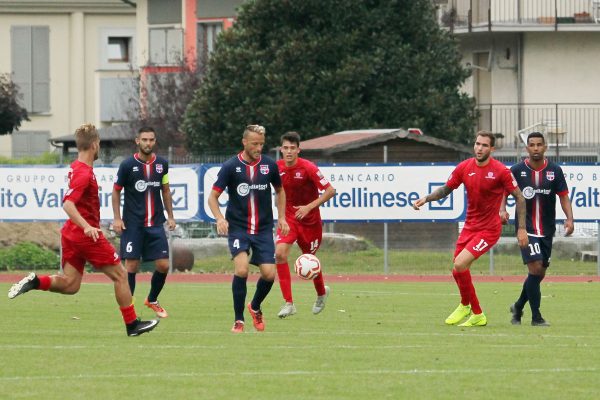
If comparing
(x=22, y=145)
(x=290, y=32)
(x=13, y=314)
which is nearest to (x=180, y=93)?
(x=290, y=32)

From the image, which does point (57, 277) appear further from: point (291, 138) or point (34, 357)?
point (291, 138)

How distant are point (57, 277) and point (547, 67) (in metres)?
31.2

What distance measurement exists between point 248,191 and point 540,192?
3022 mm

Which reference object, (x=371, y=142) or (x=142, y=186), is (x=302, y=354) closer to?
(x=142, y=186)

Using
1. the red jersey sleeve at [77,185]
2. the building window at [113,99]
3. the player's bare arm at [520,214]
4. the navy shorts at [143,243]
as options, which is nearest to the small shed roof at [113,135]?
the building window at [113,99]

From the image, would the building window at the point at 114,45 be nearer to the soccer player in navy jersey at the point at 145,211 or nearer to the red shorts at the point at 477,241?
the soccer player in navy jersey at the point at 145,211

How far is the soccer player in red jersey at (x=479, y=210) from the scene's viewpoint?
15336 millimetres

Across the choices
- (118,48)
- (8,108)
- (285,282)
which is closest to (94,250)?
(285,282)

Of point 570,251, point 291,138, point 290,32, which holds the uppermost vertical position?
point 290,32

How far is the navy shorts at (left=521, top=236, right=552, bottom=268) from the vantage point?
1570cm

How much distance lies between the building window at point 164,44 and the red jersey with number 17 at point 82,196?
38.3 meters

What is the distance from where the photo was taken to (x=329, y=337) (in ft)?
46.5

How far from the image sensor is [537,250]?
51.6 ft

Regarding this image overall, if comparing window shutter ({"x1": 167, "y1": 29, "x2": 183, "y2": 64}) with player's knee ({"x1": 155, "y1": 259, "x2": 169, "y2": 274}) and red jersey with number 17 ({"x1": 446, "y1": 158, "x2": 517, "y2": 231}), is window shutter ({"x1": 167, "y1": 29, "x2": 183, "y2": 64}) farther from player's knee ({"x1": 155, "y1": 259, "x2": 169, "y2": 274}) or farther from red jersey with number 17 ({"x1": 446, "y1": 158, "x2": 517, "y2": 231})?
red jersey with number 17 ({"x1": 446, "y1": 158, "x2": 517, "y2": 231})
